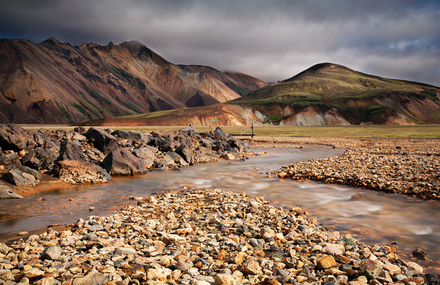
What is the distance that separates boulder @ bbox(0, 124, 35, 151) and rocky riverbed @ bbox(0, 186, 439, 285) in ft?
41.6

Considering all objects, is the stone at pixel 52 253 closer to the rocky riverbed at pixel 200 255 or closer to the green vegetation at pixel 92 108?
the rocky riverbed at pixel 200 255

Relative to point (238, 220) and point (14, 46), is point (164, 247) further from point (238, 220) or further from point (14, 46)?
point (14, 46)

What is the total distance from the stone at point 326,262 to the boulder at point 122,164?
15.7 meters

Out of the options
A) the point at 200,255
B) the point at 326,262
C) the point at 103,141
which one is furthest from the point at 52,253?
the point at 103,141

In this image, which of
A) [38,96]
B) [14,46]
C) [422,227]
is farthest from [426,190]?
[14,46]

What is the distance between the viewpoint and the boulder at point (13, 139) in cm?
1847

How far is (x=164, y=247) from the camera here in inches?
279

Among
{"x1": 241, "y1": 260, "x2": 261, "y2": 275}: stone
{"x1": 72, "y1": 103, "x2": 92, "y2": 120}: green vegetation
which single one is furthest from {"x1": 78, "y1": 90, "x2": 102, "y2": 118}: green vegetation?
{"x1": 241, "y1": 260, "x2": 261, "y2": 275}: stone

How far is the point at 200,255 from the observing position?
661 centimetres

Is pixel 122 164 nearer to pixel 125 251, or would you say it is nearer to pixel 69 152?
pixel 69 152

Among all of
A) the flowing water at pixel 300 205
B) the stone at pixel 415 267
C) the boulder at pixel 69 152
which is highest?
the boulder at pixel 69 152

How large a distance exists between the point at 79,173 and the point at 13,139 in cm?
545

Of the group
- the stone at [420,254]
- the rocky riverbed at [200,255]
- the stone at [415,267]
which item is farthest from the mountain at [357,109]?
the stone at [415,267]

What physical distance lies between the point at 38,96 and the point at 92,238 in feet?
552
